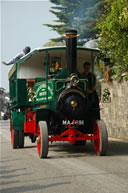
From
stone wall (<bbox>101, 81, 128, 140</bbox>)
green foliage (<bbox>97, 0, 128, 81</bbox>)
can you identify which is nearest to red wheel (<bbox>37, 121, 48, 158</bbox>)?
green foliage (<bbox>97, 0, 128, 81</bbox>)

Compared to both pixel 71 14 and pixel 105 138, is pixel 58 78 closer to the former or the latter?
pixel 105 138

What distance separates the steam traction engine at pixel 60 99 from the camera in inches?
414

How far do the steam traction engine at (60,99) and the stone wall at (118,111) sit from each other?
4722mm

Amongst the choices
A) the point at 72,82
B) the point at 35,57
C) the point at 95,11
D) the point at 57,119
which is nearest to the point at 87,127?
the point at 57,119

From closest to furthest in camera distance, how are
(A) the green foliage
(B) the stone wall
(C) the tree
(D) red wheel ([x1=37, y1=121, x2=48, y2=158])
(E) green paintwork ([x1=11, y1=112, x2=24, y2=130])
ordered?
(D) red wheel ([x1=37, y1=121, x2=48, y2=158])
(A) the green foliage
(E) green paintwork ([x1=11, y1=112, x2=24, y2=130])
(B) the stone wall
(C) the tree

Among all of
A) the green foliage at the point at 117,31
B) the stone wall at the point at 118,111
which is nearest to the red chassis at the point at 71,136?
the green foliage at the point at 117,31

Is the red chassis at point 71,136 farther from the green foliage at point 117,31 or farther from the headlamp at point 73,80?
the green foliage at point 117,31

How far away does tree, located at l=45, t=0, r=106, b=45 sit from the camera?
2788 cm

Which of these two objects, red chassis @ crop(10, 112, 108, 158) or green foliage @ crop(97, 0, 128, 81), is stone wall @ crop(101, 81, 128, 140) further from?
red chassis @ crop(10, 112, 108, 158)

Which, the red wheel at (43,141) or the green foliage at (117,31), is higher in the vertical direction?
the green foliage at (117,31)

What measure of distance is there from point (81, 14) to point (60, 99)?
56.5ft

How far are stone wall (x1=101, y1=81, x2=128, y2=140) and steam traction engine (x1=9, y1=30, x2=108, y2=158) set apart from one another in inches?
186

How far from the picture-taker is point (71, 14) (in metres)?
30.9

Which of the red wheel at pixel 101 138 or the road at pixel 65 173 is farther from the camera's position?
the red wheel at pixel 101 138
